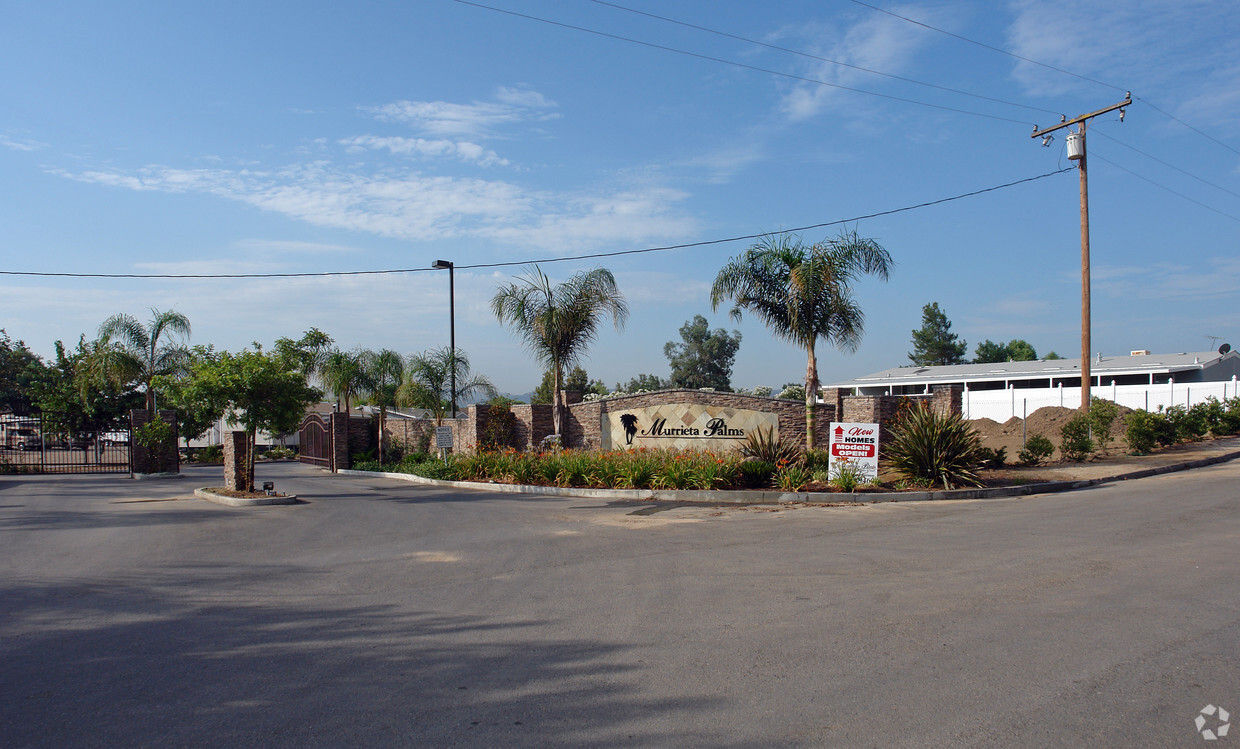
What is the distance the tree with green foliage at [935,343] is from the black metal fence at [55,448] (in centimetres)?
5971

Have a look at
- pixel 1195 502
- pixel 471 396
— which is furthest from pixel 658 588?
pixel 471 396

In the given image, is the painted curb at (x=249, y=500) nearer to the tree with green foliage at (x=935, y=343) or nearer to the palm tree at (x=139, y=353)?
the palm tree at (x=139, y=353)

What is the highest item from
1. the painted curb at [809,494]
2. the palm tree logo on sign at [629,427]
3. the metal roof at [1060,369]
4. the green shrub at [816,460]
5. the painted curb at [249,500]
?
the metal roof at [1060,369]

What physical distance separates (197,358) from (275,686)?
14682 mm

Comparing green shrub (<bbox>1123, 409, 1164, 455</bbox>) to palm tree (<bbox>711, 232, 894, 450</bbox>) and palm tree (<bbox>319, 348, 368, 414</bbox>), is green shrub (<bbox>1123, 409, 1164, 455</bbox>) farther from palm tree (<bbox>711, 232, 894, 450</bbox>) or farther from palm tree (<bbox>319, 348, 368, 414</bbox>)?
palm tree (<bbox>319, 348, 368, 414</bbox>)

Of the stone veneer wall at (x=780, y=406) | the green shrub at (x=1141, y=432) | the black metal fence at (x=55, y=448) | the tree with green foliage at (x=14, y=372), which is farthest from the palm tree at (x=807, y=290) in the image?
the tree with green foliage at (x=14, y=372)

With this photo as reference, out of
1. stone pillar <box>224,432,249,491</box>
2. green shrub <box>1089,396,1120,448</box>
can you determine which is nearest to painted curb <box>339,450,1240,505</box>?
green shrub <box>1089,396,1120,448</box>

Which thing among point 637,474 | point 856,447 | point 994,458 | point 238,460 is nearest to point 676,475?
point 637,474

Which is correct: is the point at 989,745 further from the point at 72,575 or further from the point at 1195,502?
the point at 1195,502

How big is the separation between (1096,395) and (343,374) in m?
32.7

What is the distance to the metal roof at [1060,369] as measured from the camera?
131 ft

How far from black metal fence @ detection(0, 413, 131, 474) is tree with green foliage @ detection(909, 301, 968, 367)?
59711 mm

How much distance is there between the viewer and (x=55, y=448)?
34.2 m

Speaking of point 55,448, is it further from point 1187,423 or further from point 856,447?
point 1187,423
